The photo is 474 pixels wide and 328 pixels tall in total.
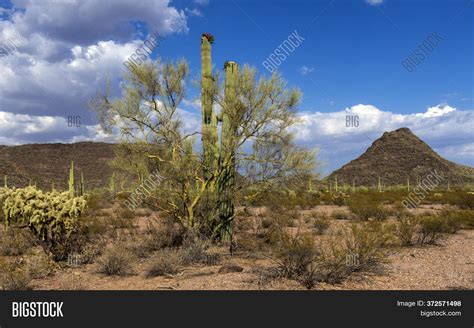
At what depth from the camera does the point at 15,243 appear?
11.1 meters

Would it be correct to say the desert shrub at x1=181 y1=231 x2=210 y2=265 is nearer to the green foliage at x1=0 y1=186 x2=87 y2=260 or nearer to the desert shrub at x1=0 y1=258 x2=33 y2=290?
the green foliage at x1=0 y1=186 x2=87 y2=260

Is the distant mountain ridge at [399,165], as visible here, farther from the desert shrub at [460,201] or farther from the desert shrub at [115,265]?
the desert shrub at [115,265]

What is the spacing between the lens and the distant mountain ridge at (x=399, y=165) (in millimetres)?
60219

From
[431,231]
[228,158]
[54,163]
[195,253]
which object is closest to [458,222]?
[431,231]

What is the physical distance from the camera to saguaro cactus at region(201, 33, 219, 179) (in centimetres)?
1098

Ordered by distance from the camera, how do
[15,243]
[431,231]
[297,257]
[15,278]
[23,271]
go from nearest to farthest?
1. [297,257]
2. [15,278]
3. [23,271]
4. [15,243]
5. [431,231]

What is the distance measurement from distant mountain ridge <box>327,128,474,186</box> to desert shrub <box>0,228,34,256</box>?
51.8 meters

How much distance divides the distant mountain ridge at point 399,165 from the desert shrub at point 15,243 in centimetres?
5178

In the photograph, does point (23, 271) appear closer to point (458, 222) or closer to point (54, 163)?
point (458, 222)

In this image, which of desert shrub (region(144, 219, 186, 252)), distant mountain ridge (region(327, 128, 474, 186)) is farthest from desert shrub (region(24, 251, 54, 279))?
distant mountain ridge (region(327, 128, 474, 186))

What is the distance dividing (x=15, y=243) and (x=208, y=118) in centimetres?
603

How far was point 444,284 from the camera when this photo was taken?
7441mm

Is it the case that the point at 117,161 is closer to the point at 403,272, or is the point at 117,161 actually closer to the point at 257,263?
the point at 257,263
